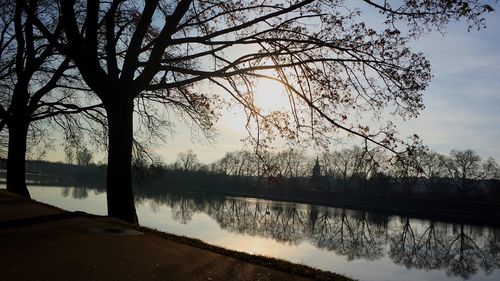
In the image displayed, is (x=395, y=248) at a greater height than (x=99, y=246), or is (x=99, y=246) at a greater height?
(x=99, y=246)

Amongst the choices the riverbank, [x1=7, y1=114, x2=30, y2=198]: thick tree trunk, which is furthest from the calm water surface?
the riverbank

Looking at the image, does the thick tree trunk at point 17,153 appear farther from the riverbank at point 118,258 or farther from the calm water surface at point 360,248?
the riverbank at point 118,258

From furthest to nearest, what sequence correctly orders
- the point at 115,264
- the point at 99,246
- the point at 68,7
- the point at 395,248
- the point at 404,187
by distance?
the point at 395,248, the point at 68,7, the point at 404,187, the point at 99,246, the point at 115,264

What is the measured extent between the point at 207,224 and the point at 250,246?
9773 mm

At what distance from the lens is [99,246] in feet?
28.8

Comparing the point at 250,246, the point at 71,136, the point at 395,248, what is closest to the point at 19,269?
the point at 250,246

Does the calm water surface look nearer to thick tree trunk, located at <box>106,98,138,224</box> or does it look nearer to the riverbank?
thick tree trunk, located at <box>106,98,138,224</box>

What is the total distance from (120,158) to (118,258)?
5867mm

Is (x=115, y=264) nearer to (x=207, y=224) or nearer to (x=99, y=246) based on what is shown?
(x=99, y=246)

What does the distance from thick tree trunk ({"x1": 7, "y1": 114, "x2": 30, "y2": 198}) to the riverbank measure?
1223 centimetres

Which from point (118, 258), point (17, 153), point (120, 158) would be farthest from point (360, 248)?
point (118, 258)

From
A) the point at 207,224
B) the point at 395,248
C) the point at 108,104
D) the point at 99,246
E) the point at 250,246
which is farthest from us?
the point at 207,224

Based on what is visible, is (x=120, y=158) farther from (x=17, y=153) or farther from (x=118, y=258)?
(x=17, y=153)

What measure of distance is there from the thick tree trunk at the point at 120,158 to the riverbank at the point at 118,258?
87.0 inches
